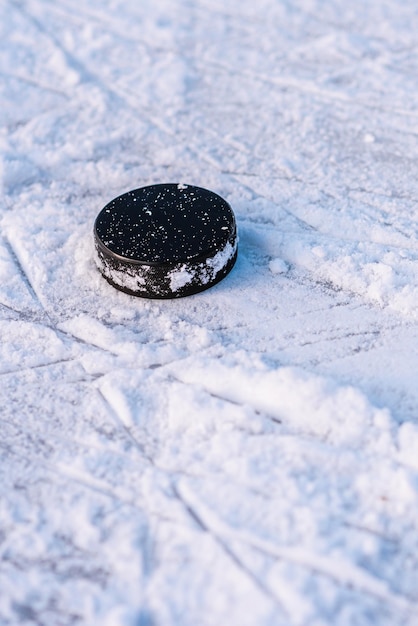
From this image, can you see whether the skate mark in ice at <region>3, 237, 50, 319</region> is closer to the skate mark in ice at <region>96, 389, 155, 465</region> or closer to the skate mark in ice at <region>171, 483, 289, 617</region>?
the skate mark in ice at <region>96, 389, 155, 465</region>

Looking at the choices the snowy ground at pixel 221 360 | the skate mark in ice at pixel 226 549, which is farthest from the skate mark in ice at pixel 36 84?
the skate mark in ice at pixel 226 549

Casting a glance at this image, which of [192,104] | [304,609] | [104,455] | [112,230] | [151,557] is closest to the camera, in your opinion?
[304,609]

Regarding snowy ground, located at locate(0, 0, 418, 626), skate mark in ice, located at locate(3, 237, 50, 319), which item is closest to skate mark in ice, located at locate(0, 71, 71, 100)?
snowy ground, located at locate(0, 0, 418, 626)

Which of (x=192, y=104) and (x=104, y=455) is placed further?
(x=192, y=104)

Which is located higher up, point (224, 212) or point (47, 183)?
point (224, 212)

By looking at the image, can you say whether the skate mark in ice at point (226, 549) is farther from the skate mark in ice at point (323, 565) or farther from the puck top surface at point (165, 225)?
the puck top surface at point (165, 225)

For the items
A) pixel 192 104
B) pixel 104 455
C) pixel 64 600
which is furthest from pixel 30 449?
pixel 192 104

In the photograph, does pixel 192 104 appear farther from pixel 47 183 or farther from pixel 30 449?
pixel 30 449

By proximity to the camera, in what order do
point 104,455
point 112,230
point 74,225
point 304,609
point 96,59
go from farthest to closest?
point 96,59 → point 74,225 → point 112,230 → point 104,455 → point 304,609
